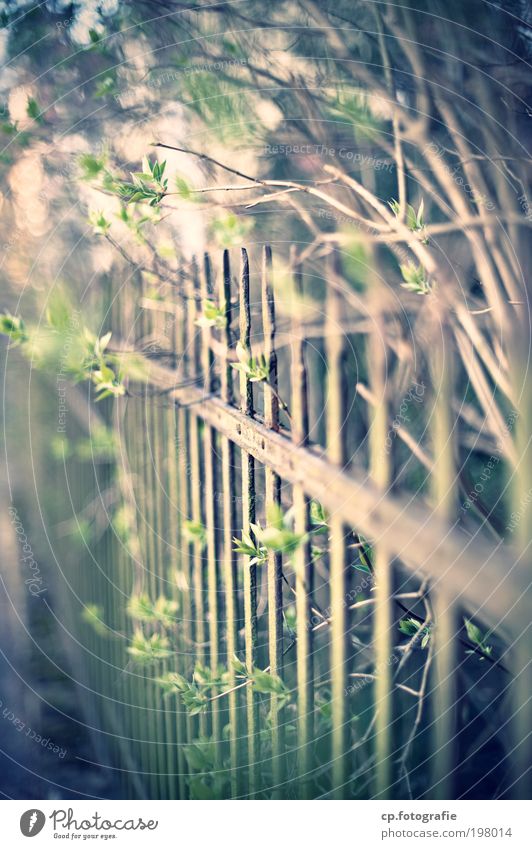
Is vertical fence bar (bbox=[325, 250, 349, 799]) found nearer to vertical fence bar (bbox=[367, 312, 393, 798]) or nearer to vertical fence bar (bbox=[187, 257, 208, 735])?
vertical fence bar (bbox=[367, 312, 393, 798])

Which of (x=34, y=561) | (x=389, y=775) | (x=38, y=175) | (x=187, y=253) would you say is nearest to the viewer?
(x=389, y=775)

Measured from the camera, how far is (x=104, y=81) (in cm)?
→ 150

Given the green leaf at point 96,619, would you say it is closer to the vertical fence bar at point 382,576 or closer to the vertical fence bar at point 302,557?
the vertical fence bar at point 302,557

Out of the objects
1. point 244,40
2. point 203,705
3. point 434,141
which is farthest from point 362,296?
point 203,705

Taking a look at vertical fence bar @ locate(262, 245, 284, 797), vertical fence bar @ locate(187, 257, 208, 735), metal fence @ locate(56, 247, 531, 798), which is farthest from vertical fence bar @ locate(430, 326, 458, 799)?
vertical fence bar @ locate(187, 257, 208, 735)

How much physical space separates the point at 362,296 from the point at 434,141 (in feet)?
1.15

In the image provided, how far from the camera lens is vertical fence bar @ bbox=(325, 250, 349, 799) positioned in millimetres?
842

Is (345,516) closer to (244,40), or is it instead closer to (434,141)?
(434,141)

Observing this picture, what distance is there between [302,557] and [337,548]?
0.10 meters

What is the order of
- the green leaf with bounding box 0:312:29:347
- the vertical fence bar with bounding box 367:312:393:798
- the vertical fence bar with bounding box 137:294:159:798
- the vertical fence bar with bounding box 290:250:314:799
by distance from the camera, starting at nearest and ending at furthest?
the vertical fence bar with bounding box 367:312:393:798 → the vertical fence bar with bounding box 290:250:314:799 → the green leaf with bounding box 0:312:29:347 → the vertical fence bar with bounding box 137:294:159:798

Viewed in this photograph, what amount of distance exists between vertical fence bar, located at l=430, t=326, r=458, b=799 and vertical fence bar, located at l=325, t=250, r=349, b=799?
117 mm

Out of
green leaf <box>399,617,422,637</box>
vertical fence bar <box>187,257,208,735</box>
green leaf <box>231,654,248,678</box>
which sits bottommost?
green leaf <box>231,654,248,678</box>

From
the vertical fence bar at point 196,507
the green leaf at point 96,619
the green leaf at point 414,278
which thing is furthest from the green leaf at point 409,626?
the green leaf at point 96,619

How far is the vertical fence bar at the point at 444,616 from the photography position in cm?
78
